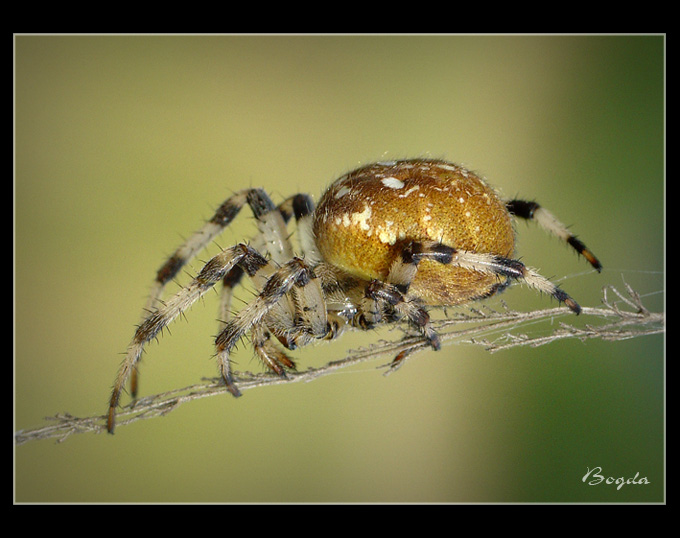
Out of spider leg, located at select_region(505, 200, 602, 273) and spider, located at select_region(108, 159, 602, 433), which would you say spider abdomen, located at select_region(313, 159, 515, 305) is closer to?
spider, located at select_region(108, 159, 602, 433)

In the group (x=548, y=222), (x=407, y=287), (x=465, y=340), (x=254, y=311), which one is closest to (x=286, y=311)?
(x=254, y=311)

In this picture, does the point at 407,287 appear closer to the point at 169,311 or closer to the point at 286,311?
the point at 286,311

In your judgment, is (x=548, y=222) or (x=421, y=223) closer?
(x=421, y=223)

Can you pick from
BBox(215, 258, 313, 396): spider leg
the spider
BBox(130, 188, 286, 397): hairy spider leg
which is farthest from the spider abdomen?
BBox(130, 188, 286, 397): hairy spider leg

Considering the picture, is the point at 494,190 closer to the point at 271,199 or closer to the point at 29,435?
the point at 271,199

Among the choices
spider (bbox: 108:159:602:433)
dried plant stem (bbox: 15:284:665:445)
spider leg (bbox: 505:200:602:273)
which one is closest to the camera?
dried plant stem (bbox: 15:284:665:445)
